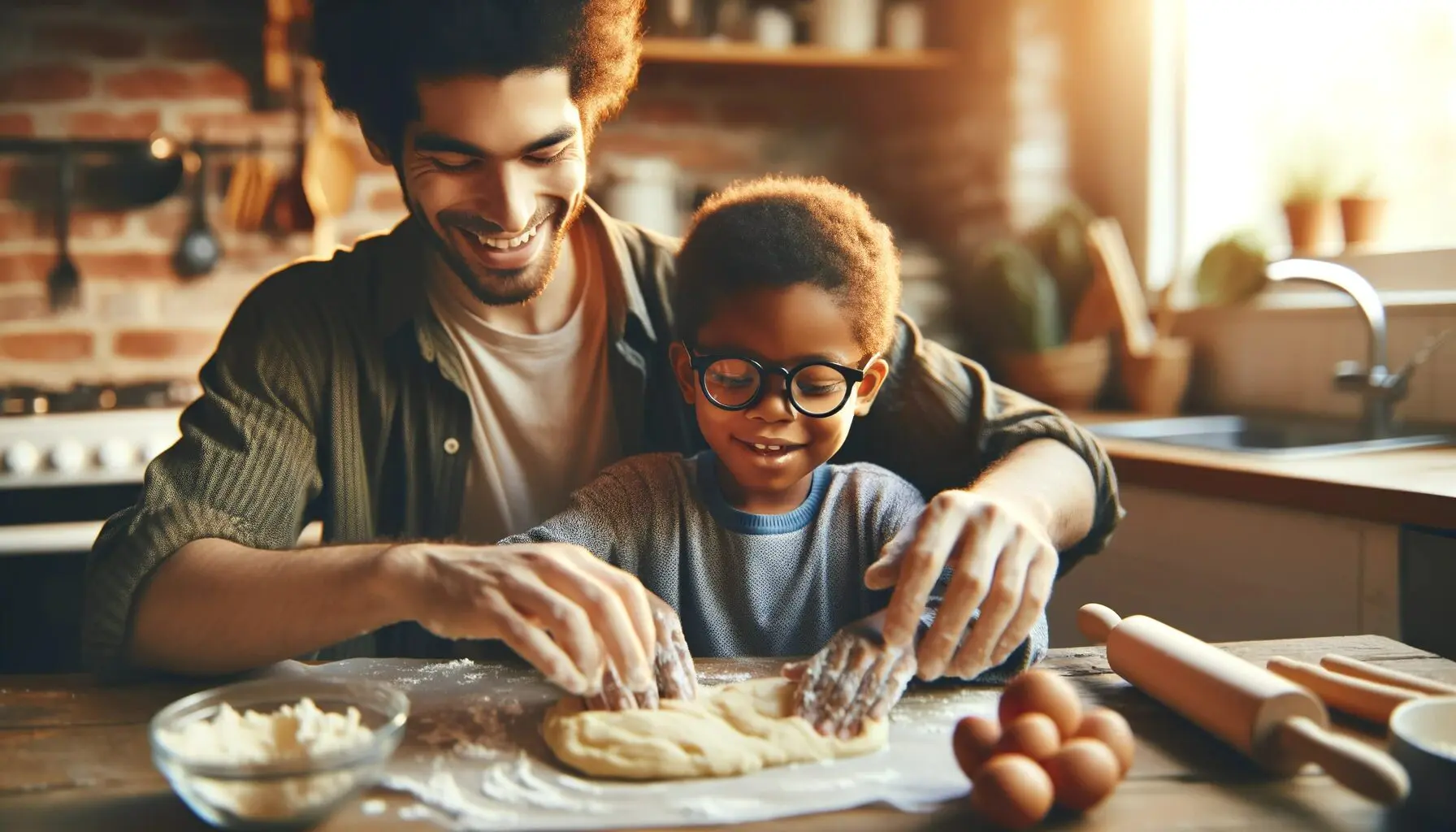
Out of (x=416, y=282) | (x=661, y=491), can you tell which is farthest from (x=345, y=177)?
(x=661, y=491)

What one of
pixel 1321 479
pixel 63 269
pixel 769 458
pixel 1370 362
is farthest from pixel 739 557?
pixel 63 269

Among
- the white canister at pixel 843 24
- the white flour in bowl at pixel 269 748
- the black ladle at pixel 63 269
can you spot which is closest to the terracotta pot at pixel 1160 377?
the white canister at pixel 843 24

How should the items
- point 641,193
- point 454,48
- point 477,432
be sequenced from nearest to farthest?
point 454,48 < point 477,432 < point 641,193

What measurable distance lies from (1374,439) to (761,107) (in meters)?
1.67

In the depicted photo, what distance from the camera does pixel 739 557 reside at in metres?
1.07

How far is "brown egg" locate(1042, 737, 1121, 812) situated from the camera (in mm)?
667

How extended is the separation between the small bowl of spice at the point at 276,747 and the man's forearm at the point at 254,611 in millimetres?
122

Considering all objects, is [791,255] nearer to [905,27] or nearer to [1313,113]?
[1313,113]

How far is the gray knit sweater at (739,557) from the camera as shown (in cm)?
107

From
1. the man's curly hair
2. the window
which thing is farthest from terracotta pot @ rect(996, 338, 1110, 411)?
the man's curly hair

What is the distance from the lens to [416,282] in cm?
131

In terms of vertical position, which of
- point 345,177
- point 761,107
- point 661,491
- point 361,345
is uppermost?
point 761,107

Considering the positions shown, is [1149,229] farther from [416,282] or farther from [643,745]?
[643,745]

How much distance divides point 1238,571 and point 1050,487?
2.16 ft
